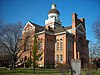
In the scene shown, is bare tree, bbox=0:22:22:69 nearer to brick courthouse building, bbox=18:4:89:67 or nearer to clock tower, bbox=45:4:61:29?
brick courthouse building, bbox=18:4:89:67

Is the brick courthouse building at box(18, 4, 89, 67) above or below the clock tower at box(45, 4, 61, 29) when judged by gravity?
below

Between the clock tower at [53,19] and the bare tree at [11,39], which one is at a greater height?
the clock tower at [53,19]

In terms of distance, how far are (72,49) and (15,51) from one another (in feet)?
48.2

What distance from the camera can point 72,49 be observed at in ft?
127

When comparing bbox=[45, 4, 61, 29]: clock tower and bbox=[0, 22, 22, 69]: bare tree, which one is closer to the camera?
bbox=[0, 22, 22, 69]: bare tree

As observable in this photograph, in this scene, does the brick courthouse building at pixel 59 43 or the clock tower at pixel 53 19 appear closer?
the brick courthouse building at pixel 59 43

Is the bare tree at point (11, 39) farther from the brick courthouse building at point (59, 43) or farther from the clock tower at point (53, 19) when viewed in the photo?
the clock tower at point (53, 19)

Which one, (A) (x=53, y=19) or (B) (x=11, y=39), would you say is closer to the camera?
(B) (x=11, y=39)

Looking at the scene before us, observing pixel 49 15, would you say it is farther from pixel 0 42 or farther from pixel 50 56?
pixel 0 42

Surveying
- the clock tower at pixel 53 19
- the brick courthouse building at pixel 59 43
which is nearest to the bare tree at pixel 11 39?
the brick courthouse building at pixel 59 43

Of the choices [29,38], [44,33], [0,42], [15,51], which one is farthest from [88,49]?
[0,42]

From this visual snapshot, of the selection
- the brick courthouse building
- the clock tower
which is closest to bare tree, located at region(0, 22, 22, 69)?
the brick courthouse building

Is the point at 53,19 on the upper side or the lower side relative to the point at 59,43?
upper

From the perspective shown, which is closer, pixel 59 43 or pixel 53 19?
pixel 59 43
